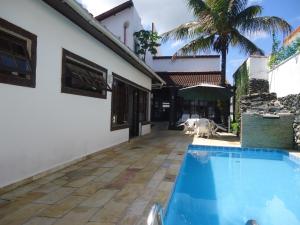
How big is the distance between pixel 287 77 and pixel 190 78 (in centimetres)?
990

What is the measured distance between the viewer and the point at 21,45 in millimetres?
5207

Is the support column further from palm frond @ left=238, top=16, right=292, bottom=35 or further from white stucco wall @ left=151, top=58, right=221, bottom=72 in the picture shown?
palm frond @ left=238, top=16, right=292, bottom=35

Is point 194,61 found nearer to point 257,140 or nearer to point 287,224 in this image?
point 257,140

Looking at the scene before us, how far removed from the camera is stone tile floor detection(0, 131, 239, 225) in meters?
3.65

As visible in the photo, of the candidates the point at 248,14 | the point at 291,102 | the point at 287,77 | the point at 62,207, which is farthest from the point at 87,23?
the point at 248,14

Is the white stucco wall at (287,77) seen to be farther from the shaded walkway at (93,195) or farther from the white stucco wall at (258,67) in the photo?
the shaded walkway at (93,195)

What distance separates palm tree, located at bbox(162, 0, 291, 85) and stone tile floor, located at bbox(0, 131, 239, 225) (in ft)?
36.5

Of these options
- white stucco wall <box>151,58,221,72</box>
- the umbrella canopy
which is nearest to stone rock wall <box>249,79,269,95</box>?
the umbrella canopy

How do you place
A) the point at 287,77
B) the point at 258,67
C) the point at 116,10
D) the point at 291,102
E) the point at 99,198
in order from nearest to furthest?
1. the point at 99,198
2. the point at 291,102
3. the point at 287,77
4. the point at 258,67
5. the point at 116,10

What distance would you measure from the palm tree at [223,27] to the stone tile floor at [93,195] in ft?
36.5

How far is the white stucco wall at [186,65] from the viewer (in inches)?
929

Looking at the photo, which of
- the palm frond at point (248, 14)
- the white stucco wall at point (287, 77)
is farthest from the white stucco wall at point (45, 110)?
the palm frond at point (248, 14)

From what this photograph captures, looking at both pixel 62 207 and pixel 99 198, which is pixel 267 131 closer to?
pixel 99 198

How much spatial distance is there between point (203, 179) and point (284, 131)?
18.3 feet
